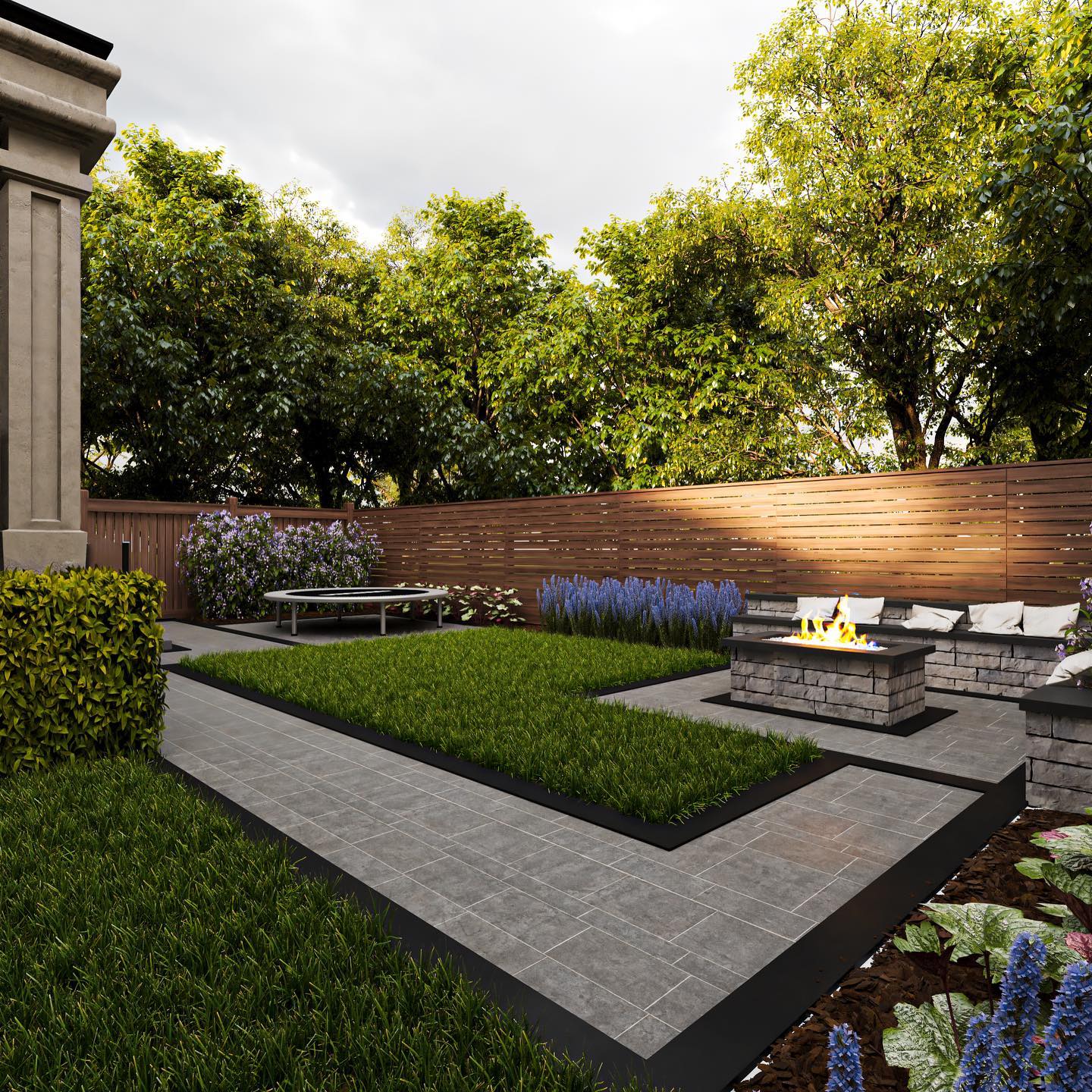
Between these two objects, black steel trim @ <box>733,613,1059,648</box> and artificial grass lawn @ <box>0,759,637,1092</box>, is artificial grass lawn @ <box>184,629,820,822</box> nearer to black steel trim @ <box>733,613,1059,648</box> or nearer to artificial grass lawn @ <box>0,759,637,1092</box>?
black steel trim @ <box>733,613,1059,648</box>

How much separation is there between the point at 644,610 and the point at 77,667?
5986 mm

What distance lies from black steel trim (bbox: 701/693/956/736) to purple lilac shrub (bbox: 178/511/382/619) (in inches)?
328

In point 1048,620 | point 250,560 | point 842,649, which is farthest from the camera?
point 250,560

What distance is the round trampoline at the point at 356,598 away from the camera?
9.74m

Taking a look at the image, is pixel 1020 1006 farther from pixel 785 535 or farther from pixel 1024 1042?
pixel 785 535

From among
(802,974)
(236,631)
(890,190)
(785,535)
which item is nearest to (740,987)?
(802,974)

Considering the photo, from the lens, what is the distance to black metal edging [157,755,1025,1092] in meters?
1.76

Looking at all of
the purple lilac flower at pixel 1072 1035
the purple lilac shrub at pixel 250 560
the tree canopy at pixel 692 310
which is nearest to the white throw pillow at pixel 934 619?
the tree canopy at pixel 692 310

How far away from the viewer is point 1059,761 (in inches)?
129

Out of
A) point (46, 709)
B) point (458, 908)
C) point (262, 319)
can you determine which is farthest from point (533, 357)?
point (458, 908)

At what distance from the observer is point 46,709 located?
155 inches

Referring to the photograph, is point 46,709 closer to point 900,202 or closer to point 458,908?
point 458,908

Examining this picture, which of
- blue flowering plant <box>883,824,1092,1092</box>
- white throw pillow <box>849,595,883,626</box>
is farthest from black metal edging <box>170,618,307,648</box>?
blue flowering plant <box>883,824,1092,1092</box>

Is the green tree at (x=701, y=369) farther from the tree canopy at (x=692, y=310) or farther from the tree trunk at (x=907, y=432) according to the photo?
the tree trunk at (x=907, y=432)
